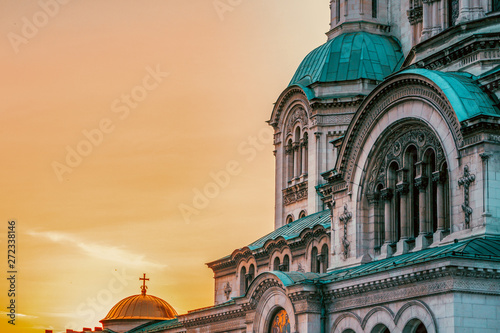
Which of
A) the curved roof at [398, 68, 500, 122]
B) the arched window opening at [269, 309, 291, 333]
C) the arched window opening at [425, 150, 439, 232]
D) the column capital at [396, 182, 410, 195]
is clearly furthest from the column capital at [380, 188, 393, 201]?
the arched window opening at [269, 309, 291, 333]

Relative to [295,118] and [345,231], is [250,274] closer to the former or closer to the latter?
[295,118]

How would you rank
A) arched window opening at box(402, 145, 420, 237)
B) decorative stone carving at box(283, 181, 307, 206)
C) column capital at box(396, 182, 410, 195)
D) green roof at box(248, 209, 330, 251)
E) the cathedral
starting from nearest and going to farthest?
1. the cathedral
2. arched window opening at box(402, 145, 420, 237)
3. column capital at box(396, 182, 410, 195)
4. green roof at box(248, 209, 330, 251)
5. decorative stone carving at box(283, 181, 307, 206)

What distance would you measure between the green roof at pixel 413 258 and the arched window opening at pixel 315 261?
8229mm

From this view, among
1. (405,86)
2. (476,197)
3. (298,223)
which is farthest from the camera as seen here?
(298,223)

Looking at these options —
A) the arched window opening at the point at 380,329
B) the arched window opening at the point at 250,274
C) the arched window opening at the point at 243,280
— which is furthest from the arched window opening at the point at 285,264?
the arched window opening at the point at 380,329

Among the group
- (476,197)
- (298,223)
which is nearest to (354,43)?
(298,223)

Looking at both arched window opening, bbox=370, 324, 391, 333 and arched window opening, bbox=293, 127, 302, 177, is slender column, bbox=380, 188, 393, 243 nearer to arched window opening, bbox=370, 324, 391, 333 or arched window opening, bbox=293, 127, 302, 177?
arched window opening, bbox=370, 324, 391, 333

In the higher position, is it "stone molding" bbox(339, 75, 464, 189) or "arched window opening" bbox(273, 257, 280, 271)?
Answer: "stone molding" bbox(339, 75, 464, 189)

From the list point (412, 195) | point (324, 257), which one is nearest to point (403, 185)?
point (412, 195)

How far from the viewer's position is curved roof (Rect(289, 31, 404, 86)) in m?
59.6

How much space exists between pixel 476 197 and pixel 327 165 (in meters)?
23.0

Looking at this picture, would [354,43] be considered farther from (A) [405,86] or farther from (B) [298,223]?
(A) [405,86]

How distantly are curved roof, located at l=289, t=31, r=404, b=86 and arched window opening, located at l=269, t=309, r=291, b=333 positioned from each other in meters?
20.4

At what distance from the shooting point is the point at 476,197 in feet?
120
